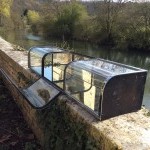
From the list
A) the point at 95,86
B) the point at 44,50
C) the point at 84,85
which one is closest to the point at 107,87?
the point at 95,86

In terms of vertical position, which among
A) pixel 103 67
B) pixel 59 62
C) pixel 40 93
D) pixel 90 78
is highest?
pixel 103 67

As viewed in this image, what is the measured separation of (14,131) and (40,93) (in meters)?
0.88

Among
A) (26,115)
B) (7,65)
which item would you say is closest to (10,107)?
(26,115)

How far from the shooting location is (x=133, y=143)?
262 centimetres

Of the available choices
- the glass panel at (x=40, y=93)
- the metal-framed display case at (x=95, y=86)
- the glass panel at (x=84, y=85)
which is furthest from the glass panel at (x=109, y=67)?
the glass panel at (x=40, y=93)

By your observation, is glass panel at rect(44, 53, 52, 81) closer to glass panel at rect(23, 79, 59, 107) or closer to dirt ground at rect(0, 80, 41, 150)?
glass panel at rect(23, 79, 59, 107)

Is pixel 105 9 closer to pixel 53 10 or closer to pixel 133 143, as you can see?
pixel 53 10

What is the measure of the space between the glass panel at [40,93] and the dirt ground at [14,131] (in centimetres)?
66

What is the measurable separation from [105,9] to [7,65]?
26902mm

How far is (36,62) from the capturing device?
17.7 ft

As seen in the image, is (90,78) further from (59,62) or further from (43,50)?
(43,50)

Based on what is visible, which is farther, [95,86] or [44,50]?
[44,50]

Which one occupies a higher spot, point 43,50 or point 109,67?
point 109,67

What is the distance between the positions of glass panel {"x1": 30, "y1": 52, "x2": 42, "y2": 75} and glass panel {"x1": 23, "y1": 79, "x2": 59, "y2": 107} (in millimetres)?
465
